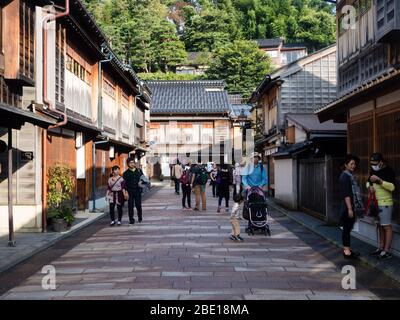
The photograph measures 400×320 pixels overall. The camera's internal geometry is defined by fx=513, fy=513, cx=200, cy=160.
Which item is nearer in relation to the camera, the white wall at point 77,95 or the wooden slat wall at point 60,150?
the wooden slat wall at point 60,150

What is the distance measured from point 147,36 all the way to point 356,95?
56.2m

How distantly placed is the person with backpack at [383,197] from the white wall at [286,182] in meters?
10.8

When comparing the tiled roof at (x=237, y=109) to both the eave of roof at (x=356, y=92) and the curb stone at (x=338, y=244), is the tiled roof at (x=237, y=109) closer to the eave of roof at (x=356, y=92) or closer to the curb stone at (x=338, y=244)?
the curb stone at (x=338, y=244)

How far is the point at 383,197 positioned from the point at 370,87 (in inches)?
84.7

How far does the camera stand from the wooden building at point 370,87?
33.4ft

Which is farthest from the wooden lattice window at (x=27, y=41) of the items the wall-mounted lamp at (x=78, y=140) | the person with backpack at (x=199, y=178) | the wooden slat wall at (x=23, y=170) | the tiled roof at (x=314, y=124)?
the tiled roof at (x=314, y=124)

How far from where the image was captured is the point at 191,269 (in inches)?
338

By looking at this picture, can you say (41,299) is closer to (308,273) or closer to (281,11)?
(308,273)

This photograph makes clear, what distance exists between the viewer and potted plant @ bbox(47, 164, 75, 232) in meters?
13.6

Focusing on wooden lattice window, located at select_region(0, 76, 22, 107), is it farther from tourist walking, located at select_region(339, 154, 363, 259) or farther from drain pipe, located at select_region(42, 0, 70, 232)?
tourist walking, located at select_region(339, 154, 363, 259)

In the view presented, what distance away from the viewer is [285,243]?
11.7 m

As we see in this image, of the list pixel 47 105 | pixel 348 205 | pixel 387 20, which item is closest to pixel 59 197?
pixel 47 105

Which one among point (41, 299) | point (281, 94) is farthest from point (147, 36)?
point (41, 299)

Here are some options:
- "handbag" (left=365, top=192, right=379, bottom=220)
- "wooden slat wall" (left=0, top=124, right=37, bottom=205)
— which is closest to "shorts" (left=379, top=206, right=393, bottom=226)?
"handbag" (left=365, top=192, right=379, bottom=220)
